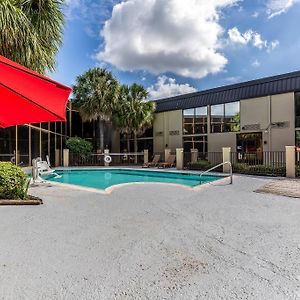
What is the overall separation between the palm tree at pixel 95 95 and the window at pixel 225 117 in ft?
24.0

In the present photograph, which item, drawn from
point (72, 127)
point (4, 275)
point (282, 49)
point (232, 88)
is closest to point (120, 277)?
point (4, 275)

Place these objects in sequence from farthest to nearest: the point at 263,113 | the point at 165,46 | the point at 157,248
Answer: the point at 263,113 → the point at 165,46 → the point at 157,248

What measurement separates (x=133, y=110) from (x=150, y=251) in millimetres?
17554

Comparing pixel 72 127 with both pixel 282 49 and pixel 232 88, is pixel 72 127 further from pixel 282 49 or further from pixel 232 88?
pixel 282 49

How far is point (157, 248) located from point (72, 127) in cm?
2020

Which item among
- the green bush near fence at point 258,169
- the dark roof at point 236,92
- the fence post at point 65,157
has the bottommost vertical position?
the green bush near fence at point 258,169

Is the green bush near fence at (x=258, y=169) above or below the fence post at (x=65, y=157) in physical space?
below

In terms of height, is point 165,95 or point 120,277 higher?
point 165,95

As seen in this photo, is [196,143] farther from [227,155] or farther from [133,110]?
[227,155]

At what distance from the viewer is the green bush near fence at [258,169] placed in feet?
39.9

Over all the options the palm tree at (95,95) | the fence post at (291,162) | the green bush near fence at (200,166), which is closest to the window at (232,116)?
the green bush near fence at (200,166)

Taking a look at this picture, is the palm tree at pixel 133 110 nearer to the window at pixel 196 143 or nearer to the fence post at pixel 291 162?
the window at pixel 196 143

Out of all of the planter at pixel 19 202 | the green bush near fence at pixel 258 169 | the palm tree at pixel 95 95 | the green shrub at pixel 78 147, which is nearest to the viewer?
the planter at pixel 19 202

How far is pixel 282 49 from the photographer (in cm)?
1360
